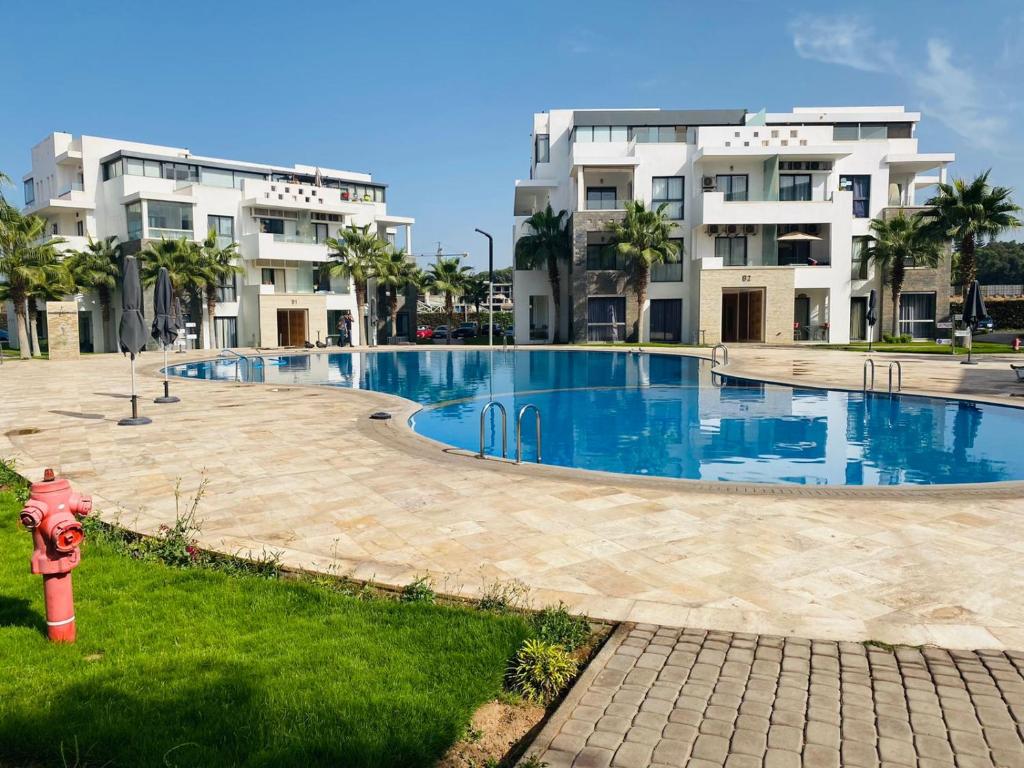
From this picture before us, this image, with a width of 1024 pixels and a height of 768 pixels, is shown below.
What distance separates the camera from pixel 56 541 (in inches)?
160

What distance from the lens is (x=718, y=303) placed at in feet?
129

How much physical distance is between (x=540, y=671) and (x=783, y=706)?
128 cm

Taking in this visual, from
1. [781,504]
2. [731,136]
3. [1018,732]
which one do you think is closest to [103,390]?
[781,504]

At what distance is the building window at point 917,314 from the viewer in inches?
1583

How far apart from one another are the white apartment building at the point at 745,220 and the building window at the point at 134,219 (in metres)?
24.4

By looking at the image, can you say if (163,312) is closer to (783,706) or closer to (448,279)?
(783,706)

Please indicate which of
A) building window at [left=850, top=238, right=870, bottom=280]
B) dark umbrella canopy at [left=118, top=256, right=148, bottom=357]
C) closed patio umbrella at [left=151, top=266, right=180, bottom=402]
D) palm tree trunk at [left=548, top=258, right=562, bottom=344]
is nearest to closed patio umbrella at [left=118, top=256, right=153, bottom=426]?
dark umbrella canopy at [left=118, top=256, right=148, bottom=357]

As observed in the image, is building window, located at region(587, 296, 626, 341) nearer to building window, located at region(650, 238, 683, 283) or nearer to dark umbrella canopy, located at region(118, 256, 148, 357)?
building window, located at region(650, 238, 683, 283)

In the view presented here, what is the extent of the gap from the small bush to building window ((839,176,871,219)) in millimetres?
42625

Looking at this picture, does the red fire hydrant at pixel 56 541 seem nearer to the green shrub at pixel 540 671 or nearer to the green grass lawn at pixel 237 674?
the green grass lawn at pixel 237 674

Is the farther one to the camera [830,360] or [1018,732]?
[830,360]

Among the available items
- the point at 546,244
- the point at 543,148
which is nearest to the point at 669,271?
the point at 546,244

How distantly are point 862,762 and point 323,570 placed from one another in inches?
156

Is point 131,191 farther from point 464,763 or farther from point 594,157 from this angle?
point 464,763
